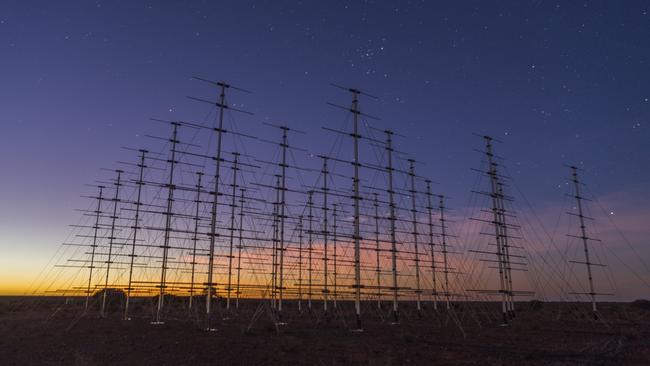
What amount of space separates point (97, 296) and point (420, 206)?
53.8 meters

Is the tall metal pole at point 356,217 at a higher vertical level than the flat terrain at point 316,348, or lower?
higher

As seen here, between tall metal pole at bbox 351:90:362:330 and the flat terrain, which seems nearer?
the flat terrain

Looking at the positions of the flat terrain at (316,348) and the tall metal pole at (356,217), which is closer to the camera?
the flat terrain at (316,348)

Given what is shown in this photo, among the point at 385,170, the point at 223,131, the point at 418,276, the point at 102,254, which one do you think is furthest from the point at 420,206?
the point at 102,254

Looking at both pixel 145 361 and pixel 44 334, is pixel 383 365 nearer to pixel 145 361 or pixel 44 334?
pixel 145 361

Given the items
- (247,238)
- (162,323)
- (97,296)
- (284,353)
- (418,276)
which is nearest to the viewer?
(284,353)

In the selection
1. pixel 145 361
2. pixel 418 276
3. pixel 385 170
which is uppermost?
pixel 385 170

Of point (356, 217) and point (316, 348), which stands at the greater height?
point (356, 217)

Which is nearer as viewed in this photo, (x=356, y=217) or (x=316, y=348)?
(x=316, y=348)

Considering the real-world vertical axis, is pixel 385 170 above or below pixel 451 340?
above

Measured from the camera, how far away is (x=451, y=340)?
3095cm

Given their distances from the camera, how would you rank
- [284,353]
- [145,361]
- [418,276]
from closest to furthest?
[145,361]
[284,353]
[418,276]

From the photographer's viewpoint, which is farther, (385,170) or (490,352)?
(385,170)

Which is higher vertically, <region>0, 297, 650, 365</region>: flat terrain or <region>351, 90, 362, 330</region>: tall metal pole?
<region>351, 90, 362, 330</region>: tall metal pole
